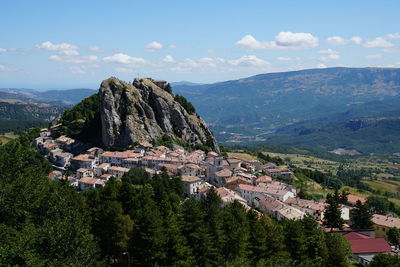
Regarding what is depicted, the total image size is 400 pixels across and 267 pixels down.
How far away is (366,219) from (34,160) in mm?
73271

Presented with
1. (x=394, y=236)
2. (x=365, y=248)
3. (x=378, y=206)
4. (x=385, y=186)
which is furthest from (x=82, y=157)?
(x=385, y=186)

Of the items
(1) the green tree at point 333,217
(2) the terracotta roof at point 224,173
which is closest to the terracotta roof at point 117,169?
(2) the terracotta roof at point 224,173

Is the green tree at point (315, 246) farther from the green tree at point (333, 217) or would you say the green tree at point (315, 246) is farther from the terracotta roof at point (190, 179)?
the terracotta roof at point (190, 179)

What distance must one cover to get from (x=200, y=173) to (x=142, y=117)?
1116 inches

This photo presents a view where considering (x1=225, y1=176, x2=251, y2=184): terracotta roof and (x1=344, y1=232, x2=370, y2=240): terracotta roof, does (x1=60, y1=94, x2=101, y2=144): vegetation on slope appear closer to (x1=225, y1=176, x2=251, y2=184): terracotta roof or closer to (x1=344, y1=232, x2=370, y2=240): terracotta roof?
(x1=225, y1=176, x2=251, y2=184): terracotta roof

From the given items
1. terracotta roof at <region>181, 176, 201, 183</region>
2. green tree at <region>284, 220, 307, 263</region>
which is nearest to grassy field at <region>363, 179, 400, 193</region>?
terracotta roof at <region>181, 176, 201, 183</region>

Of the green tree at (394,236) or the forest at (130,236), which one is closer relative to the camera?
the forest at (130,236)

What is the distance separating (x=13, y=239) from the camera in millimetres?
29219

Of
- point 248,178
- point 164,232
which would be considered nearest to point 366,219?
point 248,178

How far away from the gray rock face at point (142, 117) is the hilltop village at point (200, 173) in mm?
5589

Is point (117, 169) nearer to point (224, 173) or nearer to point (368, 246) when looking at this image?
point (224, 173)

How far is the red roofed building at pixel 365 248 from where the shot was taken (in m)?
55.9

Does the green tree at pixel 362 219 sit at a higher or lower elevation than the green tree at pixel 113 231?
lower

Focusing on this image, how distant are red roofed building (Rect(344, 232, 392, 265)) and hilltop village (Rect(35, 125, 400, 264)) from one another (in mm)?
2211
